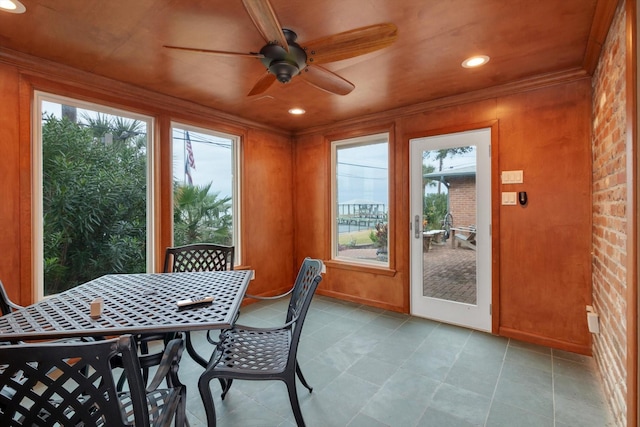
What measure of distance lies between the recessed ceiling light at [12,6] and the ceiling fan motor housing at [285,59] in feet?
4.61

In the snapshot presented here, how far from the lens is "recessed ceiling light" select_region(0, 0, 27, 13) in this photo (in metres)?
1.71

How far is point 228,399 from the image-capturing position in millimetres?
2037

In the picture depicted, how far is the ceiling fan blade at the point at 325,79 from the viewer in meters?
2.05

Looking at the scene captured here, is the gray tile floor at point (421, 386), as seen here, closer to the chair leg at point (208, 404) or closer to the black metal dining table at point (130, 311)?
the chair leg at point (208, 404)

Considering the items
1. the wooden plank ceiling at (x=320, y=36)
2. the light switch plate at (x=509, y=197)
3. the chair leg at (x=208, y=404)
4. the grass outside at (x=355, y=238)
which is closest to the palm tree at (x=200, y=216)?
the wooden plank ceiling at (x=320, y=36)

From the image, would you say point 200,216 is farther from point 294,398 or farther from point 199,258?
point 294,398

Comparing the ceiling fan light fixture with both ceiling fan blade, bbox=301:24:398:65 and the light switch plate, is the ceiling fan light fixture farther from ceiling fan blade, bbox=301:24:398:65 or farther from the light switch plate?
the light switch plate

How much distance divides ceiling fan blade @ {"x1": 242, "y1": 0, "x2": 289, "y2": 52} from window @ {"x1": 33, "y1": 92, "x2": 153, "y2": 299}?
6.89ft

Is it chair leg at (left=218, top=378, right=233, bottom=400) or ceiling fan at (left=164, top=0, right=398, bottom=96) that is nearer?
ceiling fan at (left=164, top=0, right=398, bottom=96)

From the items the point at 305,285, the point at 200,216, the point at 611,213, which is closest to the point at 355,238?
the point at 200,216

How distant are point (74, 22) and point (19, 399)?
2.16 meters

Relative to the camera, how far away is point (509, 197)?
9.59 feet

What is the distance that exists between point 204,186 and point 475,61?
3.08 meters

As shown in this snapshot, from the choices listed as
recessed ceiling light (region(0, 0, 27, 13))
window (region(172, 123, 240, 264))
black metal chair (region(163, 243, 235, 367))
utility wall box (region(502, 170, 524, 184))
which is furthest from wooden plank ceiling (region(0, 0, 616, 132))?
black metal chair (region(163, 243, 235, 367))
